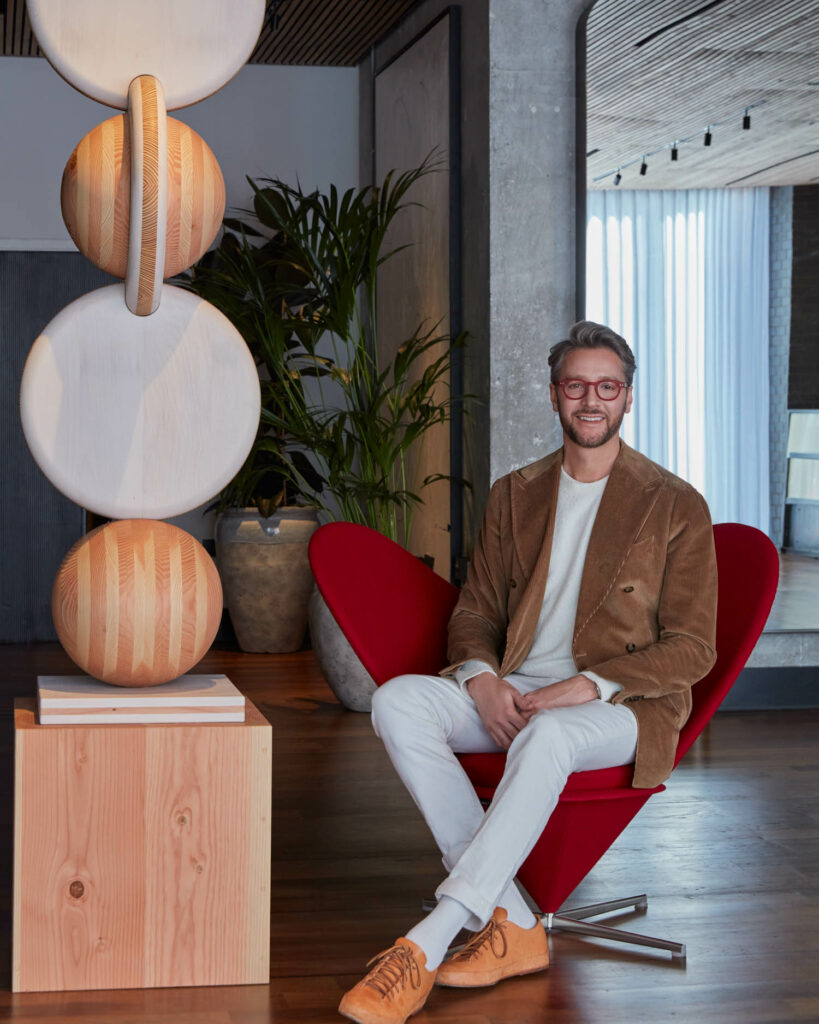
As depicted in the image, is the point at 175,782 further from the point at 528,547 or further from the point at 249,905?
the point at 528,547

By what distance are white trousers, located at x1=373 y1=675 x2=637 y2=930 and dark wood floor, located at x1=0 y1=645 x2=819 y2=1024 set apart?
24 centimetres

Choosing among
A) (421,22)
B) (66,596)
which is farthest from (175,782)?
(421,22)

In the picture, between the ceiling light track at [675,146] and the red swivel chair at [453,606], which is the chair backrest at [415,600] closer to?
the red swivel chair at [453,606]

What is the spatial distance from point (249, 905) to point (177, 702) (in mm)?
373

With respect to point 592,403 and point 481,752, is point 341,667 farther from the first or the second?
point 592,403

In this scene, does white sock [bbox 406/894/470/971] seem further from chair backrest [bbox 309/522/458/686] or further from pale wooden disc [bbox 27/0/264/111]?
pale wooden disc [bbox 27/0/264/111]

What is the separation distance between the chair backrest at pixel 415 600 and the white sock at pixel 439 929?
0.57 meters

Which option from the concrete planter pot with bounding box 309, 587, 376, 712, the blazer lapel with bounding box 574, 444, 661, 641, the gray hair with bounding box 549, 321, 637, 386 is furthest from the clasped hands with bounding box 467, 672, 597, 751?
the concrete planter pot with bounding box 309, 587, 376, 712

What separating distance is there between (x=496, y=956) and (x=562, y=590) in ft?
2.34

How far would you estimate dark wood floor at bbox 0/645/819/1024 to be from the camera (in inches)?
89.2

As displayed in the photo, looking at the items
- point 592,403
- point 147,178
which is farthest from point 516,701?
point 147,178

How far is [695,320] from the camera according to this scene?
5043mm

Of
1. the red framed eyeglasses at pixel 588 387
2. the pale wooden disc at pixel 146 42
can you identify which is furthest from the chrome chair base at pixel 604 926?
the pale wooden disc at pixel 146 42

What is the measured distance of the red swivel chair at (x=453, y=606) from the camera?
8.17ft
